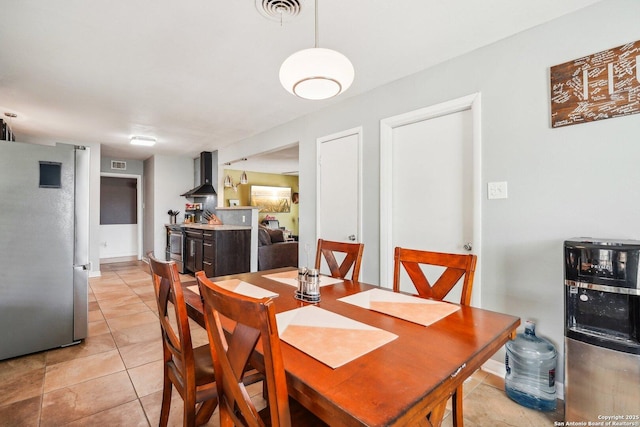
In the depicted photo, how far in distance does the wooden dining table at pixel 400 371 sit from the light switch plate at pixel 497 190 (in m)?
1.21

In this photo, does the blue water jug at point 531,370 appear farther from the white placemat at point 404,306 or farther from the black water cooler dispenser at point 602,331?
the white placemat at point 404,306

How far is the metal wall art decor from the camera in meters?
1.66

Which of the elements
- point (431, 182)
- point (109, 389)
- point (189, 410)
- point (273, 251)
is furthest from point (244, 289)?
point (273, 251)

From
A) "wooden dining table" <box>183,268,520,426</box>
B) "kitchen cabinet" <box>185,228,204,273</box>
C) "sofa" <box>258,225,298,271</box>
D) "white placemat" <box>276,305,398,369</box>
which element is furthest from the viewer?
"kitchen cabinet" <box>185,228,204,273</box>

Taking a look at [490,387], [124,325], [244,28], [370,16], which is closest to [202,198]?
[124,325]

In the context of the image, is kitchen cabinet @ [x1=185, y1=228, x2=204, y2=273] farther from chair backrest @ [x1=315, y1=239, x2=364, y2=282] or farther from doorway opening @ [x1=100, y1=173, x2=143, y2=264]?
chair backrest @ [x1=315, y1=239, x2=364, y2=282]

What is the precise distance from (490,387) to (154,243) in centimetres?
656

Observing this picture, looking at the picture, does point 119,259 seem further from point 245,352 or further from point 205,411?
point 245,352

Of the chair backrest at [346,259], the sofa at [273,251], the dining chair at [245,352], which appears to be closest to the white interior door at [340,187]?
the chair backrest at [346,259]

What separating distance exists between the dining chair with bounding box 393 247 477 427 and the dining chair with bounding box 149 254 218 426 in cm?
108

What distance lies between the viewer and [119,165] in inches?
275

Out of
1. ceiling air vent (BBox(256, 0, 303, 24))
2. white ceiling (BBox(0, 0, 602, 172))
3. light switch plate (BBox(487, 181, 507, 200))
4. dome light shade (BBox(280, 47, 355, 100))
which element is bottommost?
light switch plate (BBox(487, 181, 507, 200))

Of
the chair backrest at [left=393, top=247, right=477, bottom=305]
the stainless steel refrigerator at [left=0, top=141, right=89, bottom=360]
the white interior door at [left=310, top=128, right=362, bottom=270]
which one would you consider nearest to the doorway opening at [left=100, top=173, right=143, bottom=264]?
the stainless steel refrigerator at [left=0, top=141, right=89, bottom=360]

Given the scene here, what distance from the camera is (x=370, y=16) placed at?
1.91m
